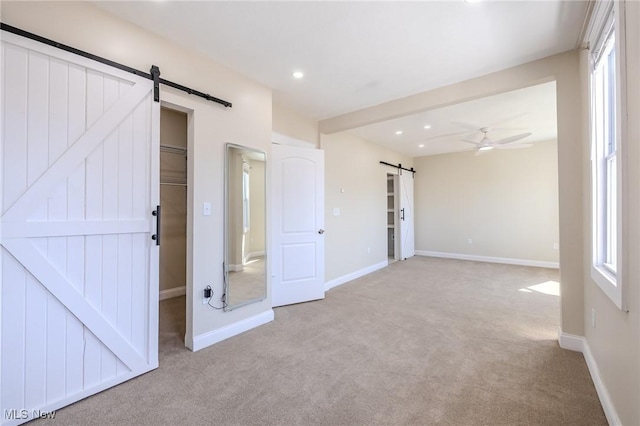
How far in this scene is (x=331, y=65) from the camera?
2707 millimetres

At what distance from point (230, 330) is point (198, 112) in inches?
83.0

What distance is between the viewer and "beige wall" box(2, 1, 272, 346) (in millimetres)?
1904

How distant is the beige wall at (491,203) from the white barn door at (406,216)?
0.34 m

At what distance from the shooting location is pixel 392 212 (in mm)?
7238

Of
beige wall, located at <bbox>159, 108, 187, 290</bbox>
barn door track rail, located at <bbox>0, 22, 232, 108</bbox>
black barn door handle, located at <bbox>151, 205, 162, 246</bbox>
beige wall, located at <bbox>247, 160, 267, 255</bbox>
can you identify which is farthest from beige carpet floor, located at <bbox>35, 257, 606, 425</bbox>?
barn door track rail, located at <bbox>0, 22, 232, 108</bbox>

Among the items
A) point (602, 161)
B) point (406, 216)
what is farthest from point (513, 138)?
point (406, 216)

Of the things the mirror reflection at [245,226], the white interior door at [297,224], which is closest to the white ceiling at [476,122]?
the white interior door at [297,224]

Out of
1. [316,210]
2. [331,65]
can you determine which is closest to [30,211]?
[331,65]

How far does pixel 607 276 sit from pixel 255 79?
3.38m

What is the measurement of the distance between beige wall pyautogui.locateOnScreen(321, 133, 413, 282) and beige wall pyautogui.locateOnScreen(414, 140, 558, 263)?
1.88 m

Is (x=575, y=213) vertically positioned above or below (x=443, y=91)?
below

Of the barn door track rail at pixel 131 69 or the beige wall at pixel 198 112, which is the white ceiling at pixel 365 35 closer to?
the beige wall at pixel 198 112

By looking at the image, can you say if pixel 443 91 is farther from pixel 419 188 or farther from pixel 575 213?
pixel 419 188

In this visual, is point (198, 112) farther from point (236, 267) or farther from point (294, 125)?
point (294, 125)
